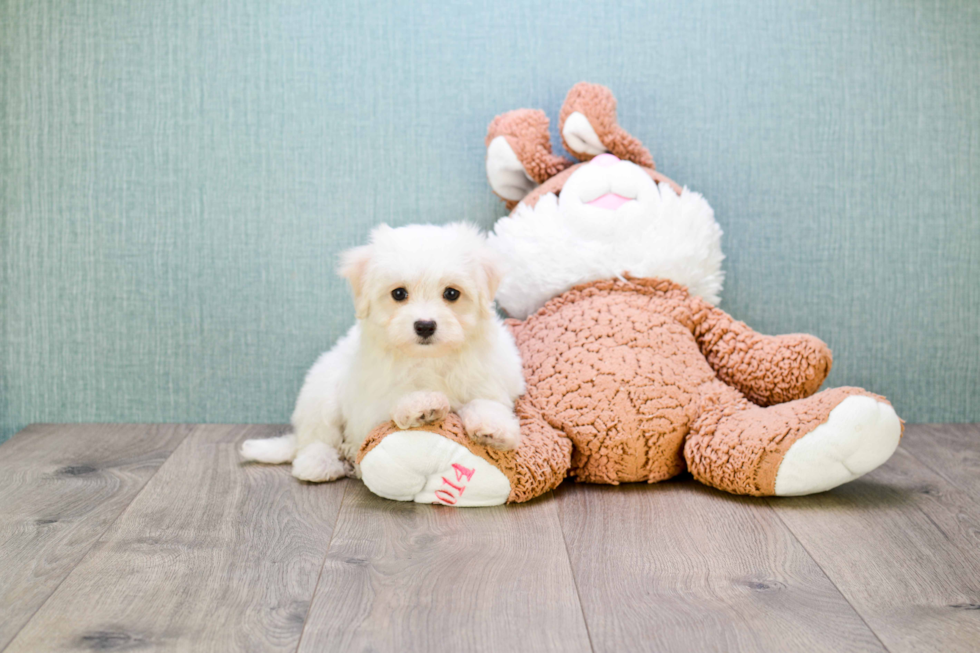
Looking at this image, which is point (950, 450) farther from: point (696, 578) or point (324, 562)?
point (324, 562)

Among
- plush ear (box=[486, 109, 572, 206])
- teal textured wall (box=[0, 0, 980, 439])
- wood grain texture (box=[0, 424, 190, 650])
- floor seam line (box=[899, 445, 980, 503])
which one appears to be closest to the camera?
wood grain texture (box=[0, 424, 190, 650])

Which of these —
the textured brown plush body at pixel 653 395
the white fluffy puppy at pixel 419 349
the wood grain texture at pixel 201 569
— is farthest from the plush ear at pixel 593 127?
the wood grain texture at pixel 201 569

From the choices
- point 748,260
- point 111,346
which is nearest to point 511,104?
point 748,260

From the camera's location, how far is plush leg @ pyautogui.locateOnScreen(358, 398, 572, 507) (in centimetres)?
154

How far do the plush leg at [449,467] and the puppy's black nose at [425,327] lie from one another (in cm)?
18

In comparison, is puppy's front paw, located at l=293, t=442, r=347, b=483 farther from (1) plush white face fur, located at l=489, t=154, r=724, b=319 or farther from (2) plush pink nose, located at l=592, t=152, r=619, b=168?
(2) plush pink nose, located at l=592, t=152, r=619, b=168

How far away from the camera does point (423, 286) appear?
154cm

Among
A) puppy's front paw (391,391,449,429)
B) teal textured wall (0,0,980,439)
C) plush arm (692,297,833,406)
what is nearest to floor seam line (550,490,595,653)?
puppy's front paw (391,391,449,429)

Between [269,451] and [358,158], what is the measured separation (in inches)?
31.1

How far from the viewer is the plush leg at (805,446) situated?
1570 millimetres

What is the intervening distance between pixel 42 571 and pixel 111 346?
0.96 meters

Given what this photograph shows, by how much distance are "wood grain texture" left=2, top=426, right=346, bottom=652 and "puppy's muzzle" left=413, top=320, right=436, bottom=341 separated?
397mm

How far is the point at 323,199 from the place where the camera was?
6.98ft

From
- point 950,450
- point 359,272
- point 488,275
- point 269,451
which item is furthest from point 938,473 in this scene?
point 269,451
